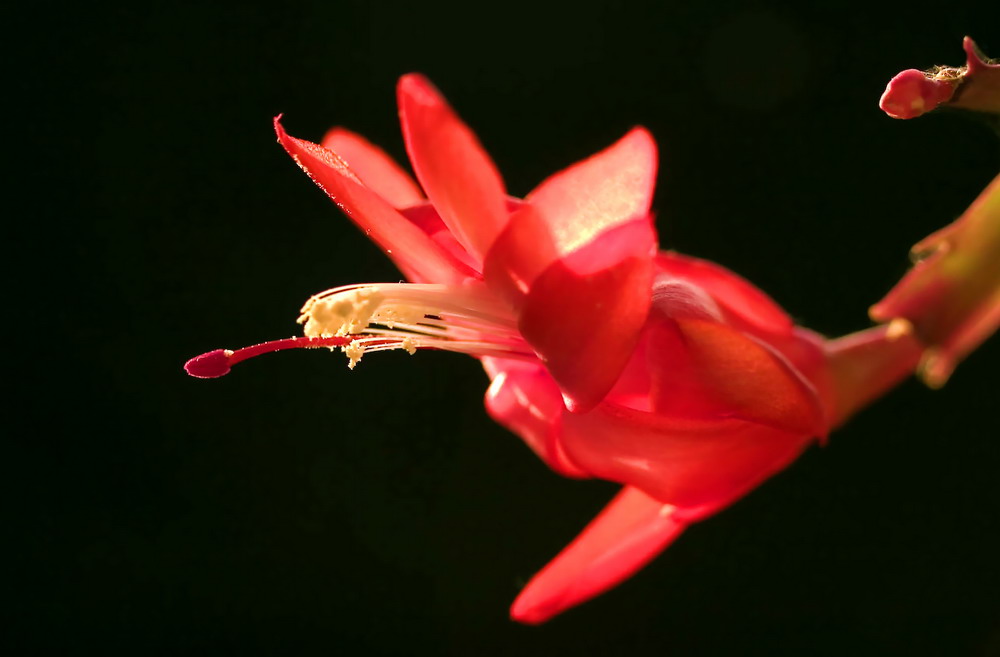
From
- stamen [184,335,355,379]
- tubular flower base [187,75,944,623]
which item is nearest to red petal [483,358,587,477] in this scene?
tubular flower base [187,75,944,623]

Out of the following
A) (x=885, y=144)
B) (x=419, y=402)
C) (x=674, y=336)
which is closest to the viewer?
(x=674, y=336)

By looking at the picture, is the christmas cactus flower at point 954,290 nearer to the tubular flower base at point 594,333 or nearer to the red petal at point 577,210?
the tubular flower base at point 594,333

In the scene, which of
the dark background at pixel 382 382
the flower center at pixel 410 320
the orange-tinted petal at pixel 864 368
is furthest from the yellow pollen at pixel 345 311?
the dark background at pixel 382 382

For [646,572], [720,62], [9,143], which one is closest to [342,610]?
[646,572]

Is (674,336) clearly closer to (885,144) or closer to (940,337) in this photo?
(940,337)

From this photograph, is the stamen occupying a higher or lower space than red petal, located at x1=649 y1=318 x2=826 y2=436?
higher

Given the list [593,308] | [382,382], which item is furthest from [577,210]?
[382,382]

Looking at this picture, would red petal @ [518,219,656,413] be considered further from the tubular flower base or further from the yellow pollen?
the yellow pollen
